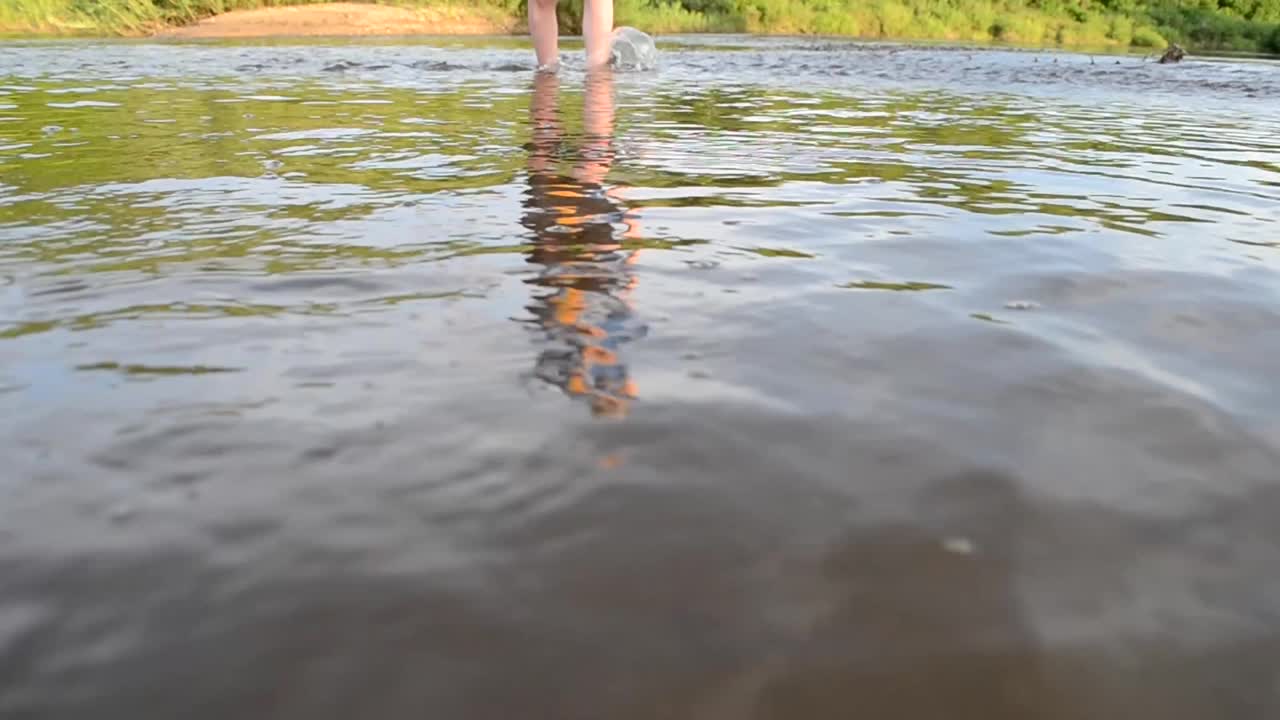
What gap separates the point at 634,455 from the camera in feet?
4.80

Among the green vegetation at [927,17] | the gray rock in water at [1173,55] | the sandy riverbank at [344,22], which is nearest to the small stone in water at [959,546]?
the gray rock in water at [1173,55]

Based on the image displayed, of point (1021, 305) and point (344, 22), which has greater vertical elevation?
point (344, 22)

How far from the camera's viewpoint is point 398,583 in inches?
44.9

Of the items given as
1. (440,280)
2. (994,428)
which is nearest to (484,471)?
(994,428)

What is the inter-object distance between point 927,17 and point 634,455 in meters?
28.3

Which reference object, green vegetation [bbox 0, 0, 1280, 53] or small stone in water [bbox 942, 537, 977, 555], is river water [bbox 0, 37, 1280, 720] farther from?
green vegetation [bbox 0, 0, 1280, 53]

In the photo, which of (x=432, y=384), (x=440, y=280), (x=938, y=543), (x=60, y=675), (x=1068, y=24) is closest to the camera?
(x=60, y=675)

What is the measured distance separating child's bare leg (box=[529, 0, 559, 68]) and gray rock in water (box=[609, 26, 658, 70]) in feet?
6.83

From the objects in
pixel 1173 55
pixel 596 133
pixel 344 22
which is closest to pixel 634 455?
pixel 596 133

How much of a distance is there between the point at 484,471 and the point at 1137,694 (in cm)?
87

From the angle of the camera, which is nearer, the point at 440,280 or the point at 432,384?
the point at 432,384

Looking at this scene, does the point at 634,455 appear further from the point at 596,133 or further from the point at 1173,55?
the point at 1173,55

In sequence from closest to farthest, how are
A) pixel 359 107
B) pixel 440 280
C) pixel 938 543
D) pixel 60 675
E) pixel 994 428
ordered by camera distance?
1. pixel 60 675
2. pixel 938 543
3. pixel 994 428
4. pixel 440 280
5. pixel 359 107

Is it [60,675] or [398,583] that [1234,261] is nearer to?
[398,583]
